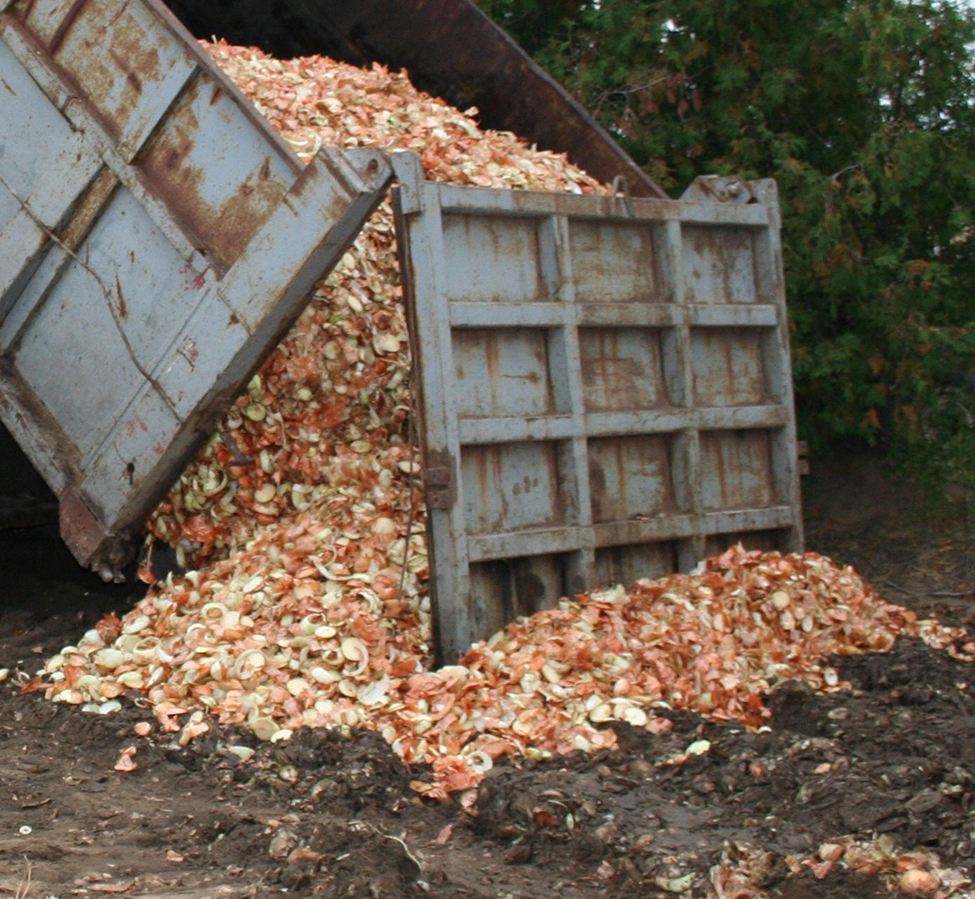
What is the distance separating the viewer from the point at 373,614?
443 centimetres

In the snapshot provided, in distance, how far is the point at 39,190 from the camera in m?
4.69

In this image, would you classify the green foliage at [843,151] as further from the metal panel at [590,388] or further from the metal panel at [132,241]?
the metal panel at [132,241]

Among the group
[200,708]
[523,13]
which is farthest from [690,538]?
[523,13]

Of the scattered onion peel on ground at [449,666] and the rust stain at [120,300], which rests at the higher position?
the rust stain at [120,300]

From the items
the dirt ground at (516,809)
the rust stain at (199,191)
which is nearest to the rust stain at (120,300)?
the rust stain at (199,191)

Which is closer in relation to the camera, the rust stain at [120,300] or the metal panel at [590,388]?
the metal panel at [590,388]

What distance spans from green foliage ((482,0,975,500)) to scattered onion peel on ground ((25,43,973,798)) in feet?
5.96

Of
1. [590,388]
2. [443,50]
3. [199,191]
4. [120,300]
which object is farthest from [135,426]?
[443,50]

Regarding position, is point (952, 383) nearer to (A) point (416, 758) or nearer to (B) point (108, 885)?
(A) point (416, 758)

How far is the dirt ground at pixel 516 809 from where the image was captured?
3.08m

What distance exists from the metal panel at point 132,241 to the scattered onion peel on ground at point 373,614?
0.31 meters

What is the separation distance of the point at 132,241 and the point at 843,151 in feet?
13.6

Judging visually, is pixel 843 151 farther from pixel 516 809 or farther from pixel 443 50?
pixel 516 809

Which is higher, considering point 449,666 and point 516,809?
point 449,666
